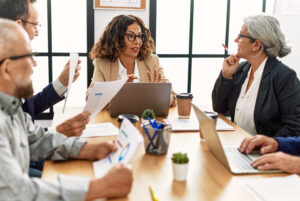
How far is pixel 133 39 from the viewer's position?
112 inches

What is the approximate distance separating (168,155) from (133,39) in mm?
1563

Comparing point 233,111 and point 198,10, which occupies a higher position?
point 198,10

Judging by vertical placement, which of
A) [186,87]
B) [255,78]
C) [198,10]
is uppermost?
[198,10]

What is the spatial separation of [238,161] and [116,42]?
5.67 feet

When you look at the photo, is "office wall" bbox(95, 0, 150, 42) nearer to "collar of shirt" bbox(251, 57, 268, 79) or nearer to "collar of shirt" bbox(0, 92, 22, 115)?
"collar of shirt" bbox(251, 57, 268, 79)

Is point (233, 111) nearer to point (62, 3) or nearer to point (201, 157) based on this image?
point (201, 157)

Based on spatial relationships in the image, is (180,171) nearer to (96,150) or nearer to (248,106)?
(96,150)

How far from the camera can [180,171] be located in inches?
46.8

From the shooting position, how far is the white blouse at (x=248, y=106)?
223cm

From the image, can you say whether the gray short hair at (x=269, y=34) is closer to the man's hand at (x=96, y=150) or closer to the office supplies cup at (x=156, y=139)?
the office supplies cup at (x=156, y=139)

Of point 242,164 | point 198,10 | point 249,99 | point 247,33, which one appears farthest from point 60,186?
point 198,10

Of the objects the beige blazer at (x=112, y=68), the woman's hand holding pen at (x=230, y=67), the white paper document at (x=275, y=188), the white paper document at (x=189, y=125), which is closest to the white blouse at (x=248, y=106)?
the woman's hand holding pen at (x=230, y=67)

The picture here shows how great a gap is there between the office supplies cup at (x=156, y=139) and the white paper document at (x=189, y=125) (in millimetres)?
376

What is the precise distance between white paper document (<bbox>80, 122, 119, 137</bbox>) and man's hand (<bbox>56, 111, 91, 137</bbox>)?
8 centimetres
